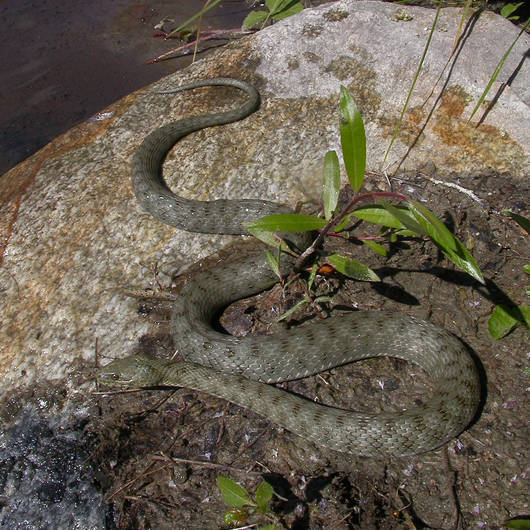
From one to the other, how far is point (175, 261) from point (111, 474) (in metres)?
1.91

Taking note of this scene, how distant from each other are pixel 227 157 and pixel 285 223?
2101 mm

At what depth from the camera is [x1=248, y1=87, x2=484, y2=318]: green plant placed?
2867 millimetres

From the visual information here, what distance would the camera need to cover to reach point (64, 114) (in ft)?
25.5

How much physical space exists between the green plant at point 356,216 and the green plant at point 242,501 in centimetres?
150

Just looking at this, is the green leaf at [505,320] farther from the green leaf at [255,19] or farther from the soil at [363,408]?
the green leaf at [255,19]

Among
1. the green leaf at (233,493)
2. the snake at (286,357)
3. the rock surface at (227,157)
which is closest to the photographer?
the green leaf at (233,493)

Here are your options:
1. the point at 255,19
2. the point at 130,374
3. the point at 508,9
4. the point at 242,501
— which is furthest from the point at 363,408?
the point at 255,19

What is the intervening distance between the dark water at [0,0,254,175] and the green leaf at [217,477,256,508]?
19.2ft

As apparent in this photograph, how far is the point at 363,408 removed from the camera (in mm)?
3816

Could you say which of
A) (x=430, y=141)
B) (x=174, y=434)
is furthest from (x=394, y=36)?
(x=174, y=434)

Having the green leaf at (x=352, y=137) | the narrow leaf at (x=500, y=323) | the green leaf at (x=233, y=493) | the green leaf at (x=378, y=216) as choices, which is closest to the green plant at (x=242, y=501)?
the green leaf at (x=233, y=493)

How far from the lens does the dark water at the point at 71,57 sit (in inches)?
304

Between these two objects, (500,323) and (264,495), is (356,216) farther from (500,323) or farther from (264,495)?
(264,495)

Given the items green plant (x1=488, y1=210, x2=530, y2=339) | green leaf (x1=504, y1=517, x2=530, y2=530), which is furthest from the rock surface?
green leaf (x1=504, y1=517, x2=530, y2=530)
